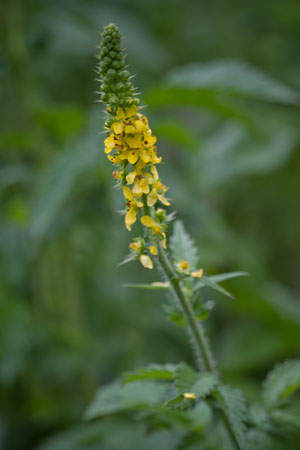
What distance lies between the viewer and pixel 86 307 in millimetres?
3715

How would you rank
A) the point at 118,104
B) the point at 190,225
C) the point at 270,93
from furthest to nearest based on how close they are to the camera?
the point at 190,225
the point at 270,93
the point at 118,104

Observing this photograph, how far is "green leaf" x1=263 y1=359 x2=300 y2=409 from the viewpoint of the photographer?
164 centimetres

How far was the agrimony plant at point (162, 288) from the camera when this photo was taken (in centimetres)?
126

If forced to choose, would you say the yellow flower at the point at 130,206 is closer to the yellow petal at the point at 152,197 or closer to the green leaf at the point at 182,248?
the yellow petal at the point at 152,197

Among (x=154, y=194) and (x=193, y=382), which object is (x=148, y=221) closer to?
(x=154, y=194)

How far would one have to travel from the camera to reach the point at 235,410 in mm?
1354

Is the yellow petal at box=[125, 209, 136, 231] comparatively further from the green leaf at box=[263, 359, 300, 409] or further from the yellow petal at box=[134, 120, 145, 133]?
the green leaf at box=[263, 359, 300, 409]

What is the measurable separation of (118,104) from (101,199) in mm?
1547

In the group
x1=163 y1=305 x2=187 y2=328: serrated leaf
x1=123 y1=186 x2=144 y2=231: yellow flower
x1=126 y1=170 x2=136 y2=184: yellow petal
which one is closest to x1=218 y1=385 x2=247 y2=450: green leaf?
x1=163 y1=305 x2=187 y2=328: serrated leaf

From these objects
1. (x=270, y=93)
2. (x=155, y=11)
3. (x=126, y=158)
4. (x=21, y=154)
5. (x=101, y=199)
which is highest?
(x=155, y=11)

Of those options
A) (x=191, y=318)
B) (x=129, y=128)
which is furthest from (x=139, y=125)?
(x=191, y=318)

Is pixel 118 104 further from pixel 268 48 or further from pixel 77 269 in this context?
pixel 268 48

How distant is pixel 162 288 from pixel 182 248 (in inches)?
7.8

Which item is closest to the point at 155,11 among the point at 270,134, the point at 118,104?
the point at 270,134
